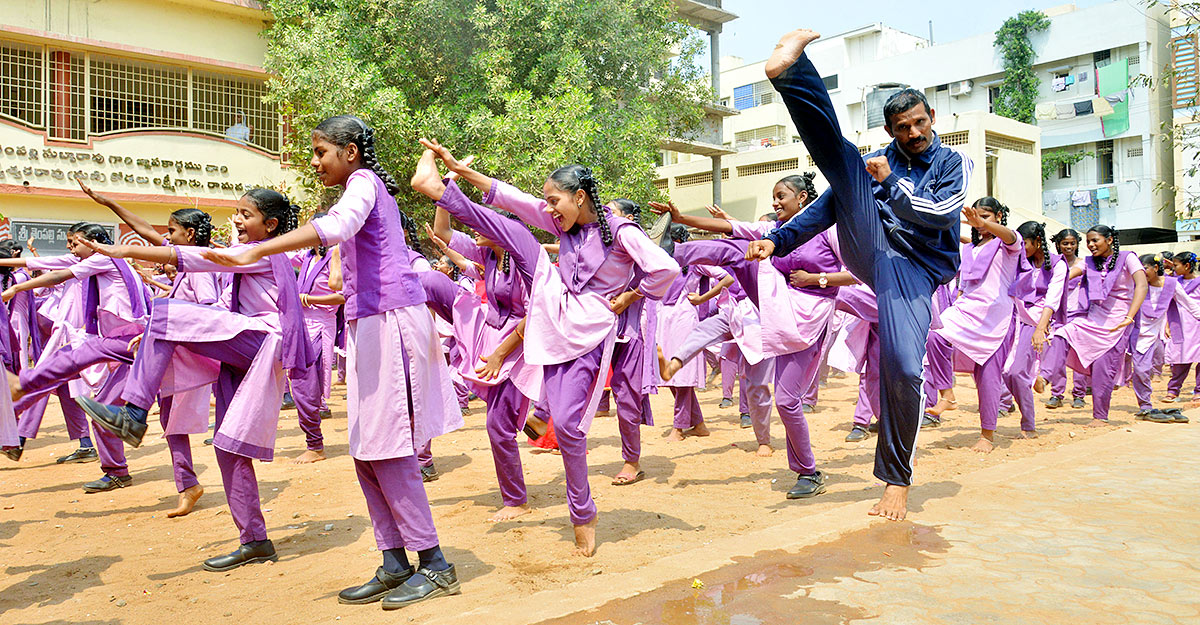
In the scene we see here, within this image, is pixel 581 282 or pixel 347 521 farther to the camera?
pixel 347 521

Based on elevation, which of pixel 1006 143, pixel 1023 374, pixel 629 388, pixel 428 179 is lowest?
pixel 1023 374

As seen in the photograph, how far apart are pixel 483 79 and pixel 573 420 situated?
1484 cm

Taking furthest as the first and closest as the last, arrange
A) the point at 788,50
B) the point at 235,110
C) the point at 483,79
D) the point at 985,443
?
the point at 235,110, the point at 483,79, the point at 985,443, the point at 788,50

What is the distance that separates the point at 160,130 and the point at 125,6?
2.79 meters

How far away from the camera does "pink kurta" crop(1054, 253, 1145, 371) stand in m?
9.06

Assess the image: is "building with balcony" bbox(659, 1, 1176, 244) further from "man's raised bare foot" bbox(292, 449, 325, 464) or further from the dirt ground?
"man's raised bare foot" bbox(292, 449, 325, 464)

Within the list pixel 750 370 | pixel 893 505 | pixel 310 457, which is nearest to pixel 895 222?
pixel 893 505

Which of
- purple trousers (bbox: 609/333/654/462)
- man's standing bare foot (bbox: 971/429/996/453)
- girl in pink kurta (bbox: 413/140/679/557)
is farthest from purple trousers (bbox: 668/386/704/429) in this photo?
girl in pink kurta (bbox: 413/140/679/557)

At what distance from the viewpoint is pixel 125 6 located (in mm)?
19656

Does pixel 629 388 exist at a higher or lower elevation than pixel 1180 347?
higher

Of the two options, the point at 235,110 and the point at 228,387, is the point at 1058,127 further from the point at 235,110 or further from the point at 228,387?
the point at 228,387

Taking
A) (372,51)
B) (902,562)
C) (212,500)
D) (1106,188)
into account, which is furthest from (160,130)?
(1106,188)

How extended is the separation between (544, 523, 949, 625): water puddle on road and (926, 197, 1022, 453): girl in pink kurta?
133 inches

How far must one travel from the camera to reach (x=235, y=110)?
2139cm
